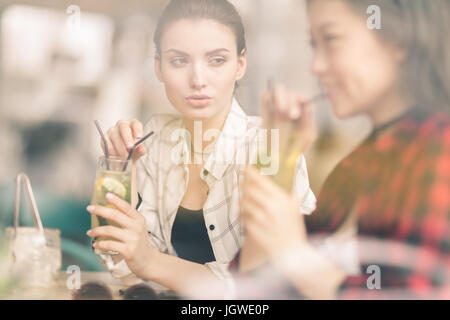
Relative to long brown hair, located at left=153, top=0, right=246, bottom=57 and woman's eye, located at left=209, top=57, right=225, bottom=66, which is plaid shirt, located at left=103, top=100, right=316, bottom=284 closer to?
woman's eye, located at left=209, top=57, right=225, bottom=66

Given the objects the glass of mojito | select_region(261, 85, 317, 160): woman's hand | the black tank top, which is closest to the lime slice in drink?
the glass of mojito

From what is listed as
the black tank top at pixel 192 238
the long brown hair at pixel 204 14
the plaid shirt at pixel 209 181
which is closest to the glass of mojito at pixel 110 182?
the plaid shirt at pixel 209 181

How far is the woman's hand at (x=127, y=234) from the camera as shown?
5.66 feet

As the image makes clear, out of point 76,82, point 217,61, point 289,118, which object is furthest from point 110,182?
point 289,118

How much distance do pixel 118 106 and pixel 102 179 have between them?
0.30 meters

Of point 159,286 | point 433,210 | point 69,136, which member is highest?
point 69,136

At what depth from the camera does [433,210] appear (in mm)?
1759

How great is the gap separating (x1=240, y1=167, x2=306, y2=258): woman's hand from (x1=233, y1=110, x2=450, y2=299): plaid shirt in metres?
0.09

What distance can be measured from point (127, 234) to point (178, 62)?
2.13 feet

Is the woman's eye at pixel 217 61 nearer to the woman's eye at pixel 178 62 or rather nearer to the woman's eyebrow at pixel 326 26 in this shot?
the woman's eye at pixel 178 62

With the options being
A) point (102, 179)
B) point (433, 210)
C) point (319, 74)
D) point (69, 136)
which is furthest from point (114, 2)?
point (433, 210)

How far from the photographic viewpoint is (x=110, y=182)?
175cm

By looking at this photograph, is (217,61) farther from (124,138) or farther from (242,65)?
(124,138)

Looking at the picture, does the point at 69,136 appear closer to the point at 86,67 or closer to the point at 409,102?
the point at 86,67
